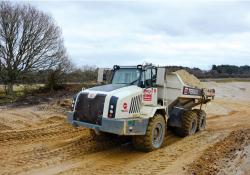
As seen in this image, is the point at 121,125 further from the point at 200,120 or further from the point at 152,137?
the point at 200,120

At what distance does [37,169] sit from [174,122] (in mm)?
5386

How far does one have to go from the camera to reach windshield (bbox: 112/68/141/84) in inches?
440

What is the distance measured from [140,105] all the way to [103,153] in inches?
66.7

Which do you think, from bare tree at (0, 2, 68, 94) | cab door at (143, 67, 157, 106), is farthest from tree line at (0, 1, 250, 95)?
cab door at (143, 67, 157, 106)

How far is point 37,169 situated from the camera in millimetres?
9008

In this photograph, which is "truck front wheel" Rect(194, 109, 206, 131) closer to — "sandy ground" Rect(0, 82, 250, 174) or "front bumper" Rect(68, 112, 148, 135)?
"sandy ground" Rect(0, 82, 250, 174)

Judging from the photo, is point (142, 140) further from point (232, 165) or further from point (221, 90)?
point (221, 90)

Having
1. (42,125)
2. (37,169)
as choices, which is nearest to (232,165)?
(37,169)

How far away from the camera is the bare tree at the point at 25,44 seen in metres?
26.8

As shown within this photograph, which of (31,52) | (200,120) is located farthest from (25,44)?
(200,120)

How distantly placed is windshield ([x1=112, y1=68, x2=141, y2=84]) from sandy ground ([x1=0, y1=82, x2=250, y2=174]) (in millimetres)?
1927

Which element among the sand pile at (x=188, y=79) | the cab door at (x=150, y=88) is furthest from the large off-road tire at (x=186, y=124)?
the cab door at (x=150, y=88)

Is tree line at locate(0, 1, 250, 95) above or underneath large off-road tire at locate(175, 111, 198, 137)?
above

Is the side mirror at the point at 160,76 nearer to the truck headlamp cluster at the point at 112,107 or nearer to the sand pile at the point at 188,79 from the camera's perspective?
the sand pile at the point at 188,79
